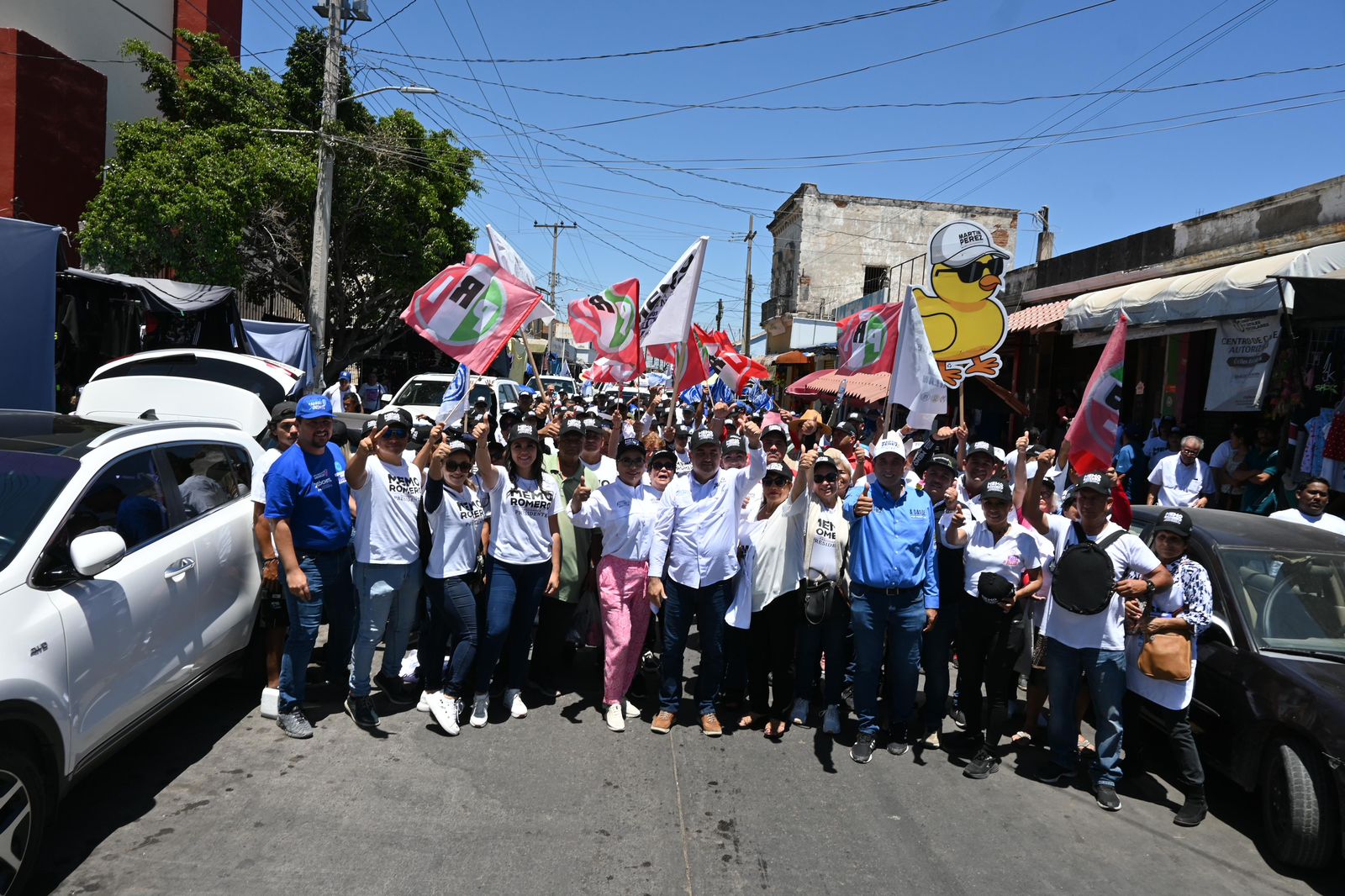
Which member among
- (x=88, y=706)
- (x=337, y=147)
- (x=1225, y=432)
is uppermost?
(x=337, y=147)

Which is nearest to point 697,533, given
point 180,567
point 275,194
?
point 180,567

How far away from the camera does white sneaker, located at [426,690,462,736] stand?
5.29m

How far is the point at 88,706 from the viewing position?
12.0ft

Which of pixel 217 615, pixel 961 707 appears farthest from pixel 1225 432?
pixel 217 615

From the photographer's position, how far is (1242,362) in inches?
361

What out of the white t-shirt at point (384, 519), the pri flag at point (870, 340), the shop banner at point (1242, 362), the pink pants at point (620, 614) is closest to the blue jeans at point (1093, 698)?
the pink pants at point (620, 614)

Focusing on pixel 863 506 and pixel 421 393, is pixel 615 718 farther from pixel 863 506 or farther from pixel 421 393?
pixel 421 393

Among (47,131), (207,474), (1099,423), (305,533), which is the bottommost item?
(305,533)

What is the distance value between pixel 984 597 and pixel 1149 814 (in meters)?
1.41

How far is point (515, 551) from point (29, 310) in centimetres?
717

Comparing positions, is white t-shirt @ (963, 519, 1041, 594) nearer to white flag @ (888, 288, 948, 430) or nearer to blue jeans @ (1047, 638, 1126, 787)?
blue jeans @ (1047, 638, 1126, 787)

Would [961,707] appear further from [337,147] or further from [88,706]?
[337,147]

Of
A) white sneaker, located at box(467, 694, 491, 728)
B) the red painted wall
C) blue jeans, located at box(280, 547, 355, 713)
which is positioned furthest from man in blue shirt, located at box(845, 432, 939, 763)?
the red painted wall

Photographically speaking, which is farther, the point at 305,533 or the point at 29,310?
the point at 29,310
